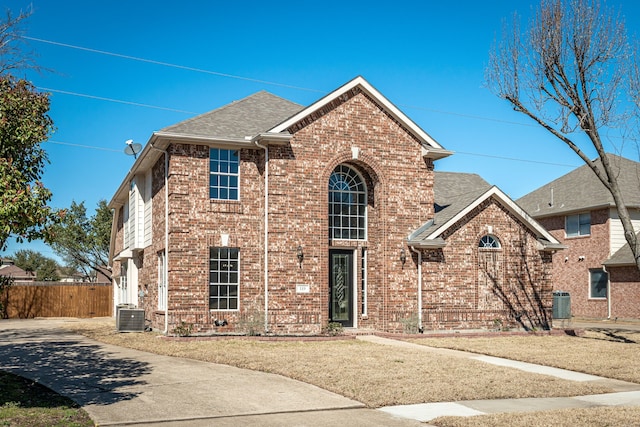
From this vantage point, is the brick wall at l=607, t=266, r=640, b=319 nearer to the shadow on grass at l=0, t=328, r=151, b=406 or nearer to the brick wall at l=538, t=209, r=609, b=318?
the brick wall at l=538, t=209, r=609, b=318

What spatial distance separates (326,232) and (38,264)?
74080mm

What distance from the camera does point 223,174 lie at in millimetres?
20891

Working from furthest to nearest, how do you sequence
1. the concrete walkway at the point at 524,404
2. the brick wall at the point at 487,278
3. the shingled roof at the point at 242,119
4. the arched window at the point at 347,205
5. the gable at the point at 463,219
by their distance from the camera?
1. the arched window at the point at 347,205
2. the brick wall at the point at 487,278
3. the gable at the point at 463,219
4. the shingled roof at the point at 242,119
5. the concrete walkway at the point at 524,404

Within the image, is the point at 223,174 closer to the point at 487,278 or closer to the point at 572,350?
→ the point at 487,278

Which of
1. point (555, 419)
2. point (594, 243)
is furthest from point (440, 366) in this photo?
point (594, 243)

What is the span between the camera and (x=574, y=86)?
19.2m

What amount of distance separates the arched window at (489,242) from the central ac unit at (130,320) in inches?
455

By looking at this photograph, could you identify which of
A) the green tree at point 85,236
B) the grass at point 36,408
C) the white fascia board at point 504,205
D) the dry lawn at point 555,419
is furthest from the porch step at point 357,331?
the green tree at point 85,236

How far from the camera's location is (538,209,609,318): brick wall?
3269cm

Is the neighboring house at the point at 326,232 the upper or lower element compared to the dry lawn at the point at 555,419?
upper

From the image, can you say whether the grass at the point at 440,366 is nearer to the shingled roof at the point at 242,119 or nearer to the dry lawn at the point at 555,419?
the dry lawn at the point at 555,419

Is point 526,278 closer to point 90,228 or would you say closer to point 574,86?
point 574,86

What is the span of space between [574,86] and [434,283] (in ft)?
24.1

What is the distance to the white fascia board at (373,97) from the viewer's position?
2083cm
